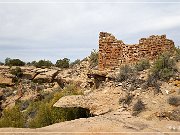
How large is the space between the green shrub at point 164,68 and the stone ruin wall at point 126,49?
1892 millimetres

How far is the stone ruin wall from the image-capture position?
17.4 meters

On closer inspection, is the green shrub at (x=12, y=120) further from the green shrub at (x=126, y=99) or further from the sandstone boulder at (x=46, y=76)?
the sandstone boulder at (x=46, y=76)

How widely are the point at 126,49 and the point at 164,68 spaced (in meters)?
3.17

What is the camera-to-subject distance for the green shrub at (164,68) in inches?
574

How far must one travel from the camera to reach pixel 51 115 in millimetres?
17469

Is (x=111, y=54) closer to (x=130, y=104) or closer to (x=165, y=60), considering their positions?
(x=165, y=60)

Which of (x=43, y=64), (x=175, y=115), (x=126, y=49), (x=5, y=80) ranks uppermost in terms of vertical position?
(x=43, y=64)

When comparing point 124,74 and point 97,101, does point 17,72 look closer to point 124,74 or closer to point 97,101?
point 124,74

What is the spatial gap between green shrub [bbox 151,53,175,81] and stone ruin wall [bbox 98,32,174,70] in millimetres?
1892

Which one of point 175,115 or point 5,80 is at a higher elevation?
point 5,80

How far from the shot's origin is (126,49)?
57.2 feet

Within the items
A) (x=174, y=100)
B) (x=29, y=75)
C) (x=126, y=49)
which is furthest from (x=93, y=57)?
(x=29, y=75)

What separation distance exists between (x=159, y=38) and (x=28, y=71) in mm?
26392

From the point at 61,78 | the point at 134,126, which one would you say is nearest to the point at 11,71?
the point at 61,78
